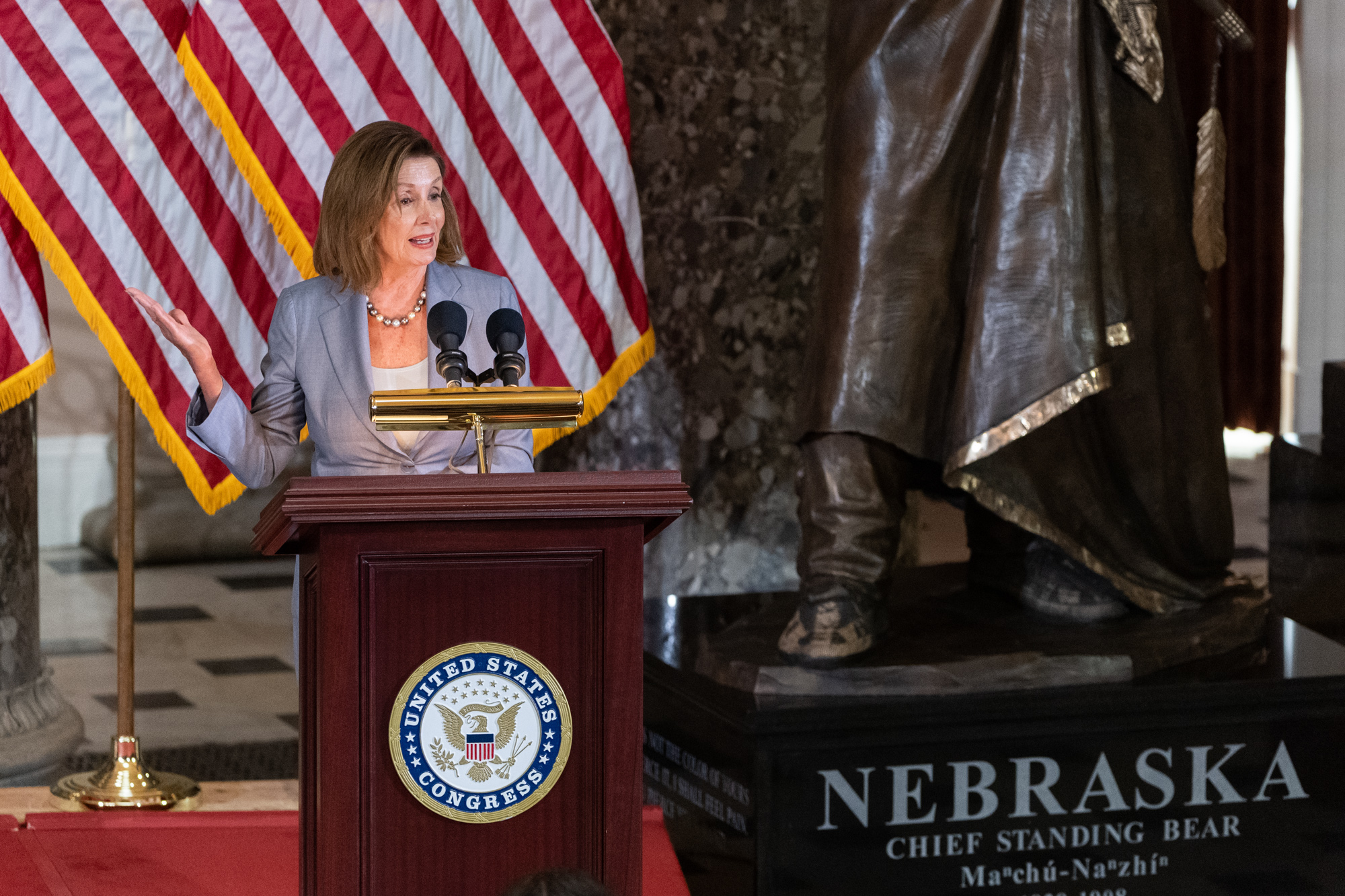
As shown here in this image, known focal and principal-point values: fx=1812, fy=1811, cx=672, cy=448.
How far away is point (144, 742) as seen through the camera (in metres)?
4.43

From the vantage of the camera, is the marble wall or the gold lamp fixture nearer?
the gold lamp fixture

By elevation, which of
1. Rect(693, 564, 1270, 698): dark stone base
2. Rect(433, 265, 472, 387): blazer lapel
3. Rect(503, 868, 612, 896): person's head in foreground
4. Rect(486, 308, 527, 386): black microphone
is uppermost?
Rect(433, 265, 472, 387): blazer lapel

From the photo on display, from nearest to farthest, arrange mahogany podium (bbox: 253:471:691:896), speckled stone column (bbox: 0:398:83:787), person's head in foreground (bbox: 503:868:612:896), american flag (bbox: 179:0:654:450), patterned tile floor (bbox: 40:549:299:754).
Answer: person's head in foreground (bbox: 503:868:612:896)
mahogany podium (bbox: 253:471:691:896)
american flag (bbox: 179:0:654:450)
speckled stone column (bbox: 0:398:83:787)
patterned tile floor (bbox: 40:549:299:754)

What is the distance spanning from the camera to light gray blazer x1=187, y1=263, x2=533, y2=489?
252 cm

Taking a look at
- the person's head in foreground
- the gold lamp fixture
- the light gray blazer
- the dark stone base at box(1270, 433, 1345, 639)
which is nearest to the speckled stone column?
the light gray blazer

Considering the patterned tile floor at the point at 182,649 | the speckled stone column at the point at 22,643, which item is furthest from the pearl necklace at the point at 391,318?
the patterned tile floor at the point at 182,649

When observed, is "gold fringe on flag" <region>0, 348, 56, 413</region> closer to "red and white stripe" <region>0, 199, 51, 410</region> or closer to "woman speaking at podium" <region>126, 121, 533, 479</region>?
"red and white stripe" <region>0, 199, 51, 410</region>

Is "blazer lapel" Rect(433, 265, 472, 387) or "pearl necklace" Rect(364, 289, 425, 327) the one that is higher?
"blazer lapel" Rect(433, 265, 472, 387)

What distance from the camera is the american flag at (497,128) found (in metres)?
3.27

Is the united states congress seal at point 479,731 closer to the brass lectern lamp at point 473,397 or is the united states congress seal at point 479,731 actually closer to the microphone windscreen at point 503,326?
the brass lectern lamp at point 473,397

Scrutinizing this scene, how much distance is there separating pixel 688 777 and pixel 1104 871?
701 mm

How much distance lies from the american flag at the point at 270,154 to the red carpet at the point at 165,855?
60cm

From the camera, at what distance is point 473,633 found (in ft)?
6.04

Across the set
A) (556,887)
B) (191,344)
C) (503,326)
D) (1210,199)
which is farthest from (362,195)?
(1210,199)
